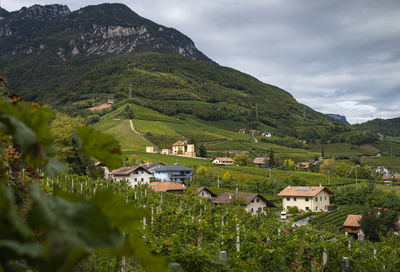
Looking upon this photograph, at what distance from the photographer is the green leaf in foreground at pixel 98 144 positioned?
36.3 inches

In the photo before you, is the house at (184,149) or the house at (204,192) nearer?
the house at (204,192)

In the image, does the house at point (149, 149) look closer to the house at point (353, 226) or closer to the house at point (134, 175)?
the house at point (134, 175)

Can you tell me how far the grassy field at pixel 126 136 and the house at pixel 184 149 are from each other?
7863 mm

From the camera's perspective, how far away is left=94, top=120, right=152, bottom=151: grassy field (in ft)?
306

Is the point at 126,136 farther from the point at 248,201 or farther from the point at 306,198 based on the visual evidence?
the point at 248,201

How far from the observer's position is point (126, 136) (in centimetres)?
9894

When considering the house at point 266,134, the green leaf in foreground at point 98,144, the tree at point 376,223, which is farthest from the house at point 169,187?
the house at point 266,134

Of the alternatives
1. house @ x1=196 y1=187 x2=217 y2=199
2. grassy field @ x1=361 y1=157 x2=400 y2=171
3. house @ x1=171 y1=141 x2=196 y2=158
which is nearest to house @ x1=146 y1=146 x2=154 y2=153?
house @ x1=171 y1=141 x2=196 y2=158

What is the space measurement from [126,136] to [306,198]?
6084 cm

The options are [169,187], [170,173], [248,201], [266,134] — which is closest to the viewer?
[248,201]

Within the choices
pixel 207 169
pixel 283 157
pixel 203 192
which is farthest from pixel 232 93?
pixel 203 192

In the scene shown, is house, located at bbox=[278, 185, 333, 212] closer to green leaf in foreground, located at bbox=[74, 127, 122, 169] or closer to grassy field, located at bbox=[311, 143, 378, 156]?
green leaf in foreground, located at bbox=[74, 127, 122, 169]

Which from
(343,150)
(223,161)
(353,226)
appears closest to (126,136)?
(223,161)

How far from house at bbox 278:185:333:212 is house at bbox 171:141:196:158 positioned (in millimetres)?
39244
